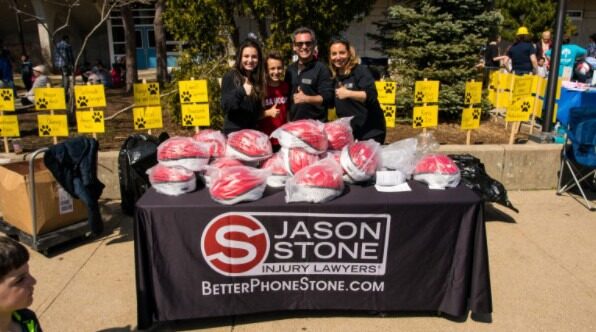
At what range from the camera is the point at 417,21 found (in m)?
9.00

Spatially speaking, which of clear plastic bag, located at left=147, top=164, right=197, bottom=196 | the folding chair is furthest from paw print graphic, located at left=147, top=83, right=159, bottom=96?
the folding chair

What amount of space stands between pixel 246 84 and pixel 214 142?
63 cm

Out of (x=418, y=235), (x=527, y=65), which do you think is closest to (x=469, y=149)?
(x=418, y=235)

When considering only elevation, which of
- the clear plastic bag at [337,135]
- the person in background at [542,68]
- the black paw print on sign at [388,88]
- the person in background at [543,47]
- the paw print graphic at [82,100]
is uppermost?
the person in background at [543,47]

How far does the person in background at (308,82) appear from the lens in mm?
3975

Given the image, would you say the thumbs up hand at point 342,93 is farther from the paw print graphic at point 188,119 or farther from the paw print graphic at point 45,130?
the paw print graphic at point 45,130

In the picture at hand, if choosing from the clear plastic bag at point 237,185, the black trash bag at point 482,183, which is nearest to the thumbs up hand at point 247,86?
the clear plastic bag at point 237,185

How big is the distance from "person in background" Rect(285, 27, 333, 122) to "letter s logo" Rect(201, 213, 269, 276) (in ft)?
4.44

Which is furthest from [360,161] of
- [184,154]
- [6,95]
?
[6,95]

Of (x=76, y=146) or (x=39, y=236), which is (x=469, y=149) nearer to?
(x=76, y=146)

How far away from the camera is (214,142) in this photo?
135 inches

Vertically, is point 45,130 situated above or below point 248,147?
below

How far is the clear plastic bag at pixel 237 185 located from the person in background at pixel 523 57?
9.10m

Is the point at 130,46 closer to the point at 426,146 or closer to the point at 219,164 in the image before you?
the point at 219,164
